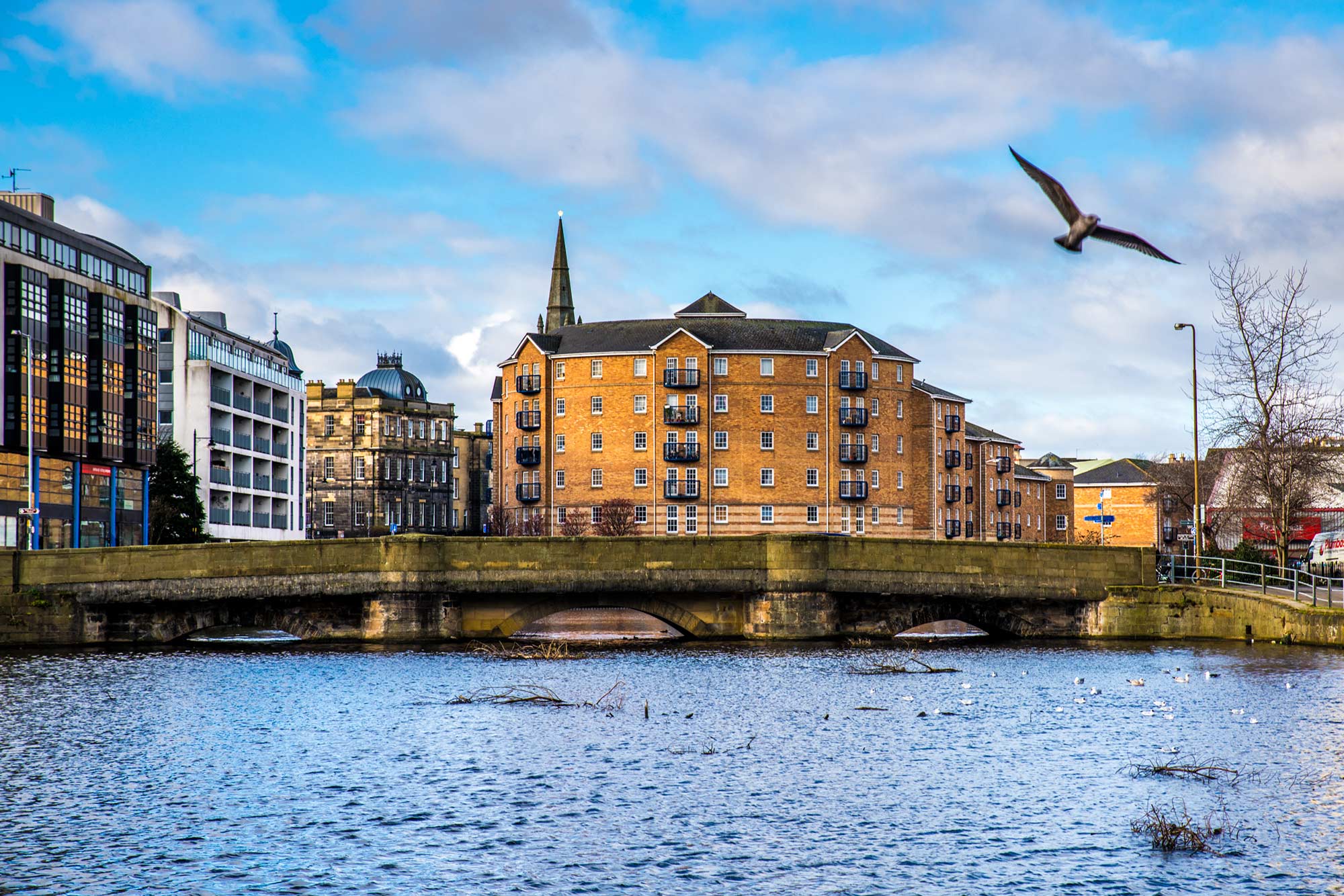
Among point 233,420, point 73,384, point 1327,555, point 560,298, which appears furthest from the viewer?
point 560,298

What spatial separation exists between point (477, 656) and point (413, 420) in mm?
125469

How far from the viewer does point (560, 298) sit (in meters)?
167

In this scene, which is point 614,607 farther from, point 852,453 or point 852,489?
point 852,453

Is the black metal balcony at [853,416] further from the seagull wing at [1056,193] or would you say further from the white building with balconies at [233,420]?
the seagull wing at [1056,193]

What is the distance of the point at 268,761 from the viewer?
2525 centimetres

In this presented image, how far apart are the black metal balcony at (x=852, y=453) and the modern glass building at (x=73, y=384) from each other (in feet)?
181

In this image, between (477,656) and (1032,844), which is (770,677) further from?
(1032,844)

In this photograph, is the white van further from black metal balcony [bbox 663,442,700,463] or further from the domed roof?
the domed roof

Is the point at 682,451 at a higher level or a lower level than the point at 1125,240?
higher

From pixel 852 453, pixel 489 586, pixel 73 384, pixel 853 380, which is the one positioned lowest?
pixel 489 586

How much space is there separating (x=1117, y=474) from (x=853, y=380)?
63409 mm

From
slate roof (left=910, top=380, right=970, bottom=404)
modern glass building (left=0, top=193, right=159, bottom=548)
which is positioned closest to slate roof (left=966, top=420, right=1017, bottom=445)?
slate roof (left=910, top=380, right=970, bottom=404)

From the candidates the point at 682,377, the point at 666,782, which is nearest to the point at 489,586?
the point at 666,782

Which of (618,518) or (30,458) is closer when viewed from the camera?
(30,458)
